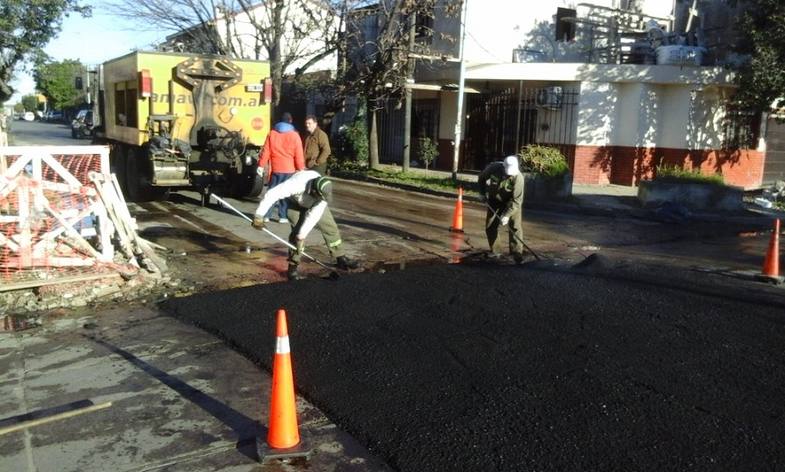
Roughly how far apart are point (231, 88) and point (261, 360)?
28.8 ft

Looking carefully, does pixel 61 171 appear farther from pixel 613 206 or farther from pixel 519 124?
pixel 519 124

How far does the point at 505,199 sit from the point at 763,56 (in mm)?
9533

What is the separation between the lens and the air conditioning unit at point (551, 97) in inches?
742

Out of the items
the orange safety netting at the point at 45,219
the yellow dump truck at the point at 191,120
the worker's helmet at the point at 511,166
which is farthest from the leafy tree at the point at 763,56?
the orange safety netting at the point at 45,219

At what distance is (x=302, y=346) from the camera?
5.54 meters

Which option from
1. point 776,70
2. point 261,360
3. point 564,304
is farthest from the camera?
point 776,70

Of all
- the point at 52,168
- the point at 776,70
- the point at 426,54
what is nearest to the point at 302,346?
the point at 52,168

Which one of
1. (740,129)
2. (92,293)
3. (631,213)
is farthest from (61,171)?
(740,129)

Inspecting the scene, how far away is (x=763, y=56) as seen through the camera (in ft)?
49.8

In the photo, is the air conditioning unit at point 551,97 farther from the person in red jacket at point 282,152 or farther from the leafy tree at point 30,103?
the leafy tree at point 30,103

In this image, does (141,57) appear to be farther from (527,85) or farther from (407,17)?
(527,85)

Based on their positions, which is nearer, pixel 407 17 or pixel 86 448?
pixel 86 448

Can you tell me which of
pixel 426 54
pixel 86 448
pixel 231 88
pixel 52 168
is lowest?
pixel 86 448

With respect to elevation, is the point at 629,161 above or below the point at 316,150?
below
